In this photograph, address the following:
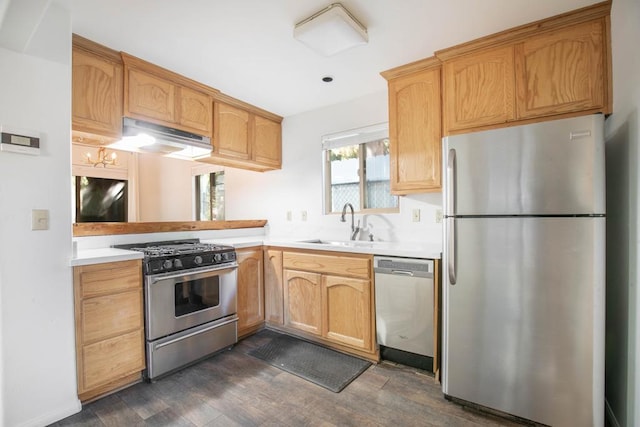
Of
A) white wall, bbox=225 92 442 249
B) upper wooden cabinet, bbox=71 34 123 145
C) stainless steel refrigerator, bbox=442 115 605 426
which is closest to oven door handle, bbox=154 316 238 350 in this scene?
white wall, bbox=225 92 442 249

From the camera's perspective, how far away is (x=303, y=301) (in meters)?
2.70

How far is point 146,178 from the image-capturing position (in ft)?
16.0

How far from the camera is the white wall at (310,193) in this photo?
2.76 metres

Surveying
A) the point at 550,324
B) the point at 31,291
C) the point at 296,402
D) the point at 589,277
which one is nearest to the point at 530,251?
the point at 589,277

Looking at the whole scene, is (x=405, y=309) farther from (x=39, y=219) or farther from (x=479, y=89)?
(x=39, y=219)

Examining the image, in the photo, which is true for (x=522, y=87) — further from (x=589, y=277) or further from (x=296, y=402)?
(x=296, y=402)

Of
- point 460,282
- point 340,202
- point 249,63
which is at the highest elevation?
point 249,63

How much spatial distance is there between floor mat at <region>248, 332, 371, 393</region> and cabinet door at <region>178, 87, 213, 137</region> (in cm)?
209

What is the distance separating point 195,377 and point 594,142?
283cm

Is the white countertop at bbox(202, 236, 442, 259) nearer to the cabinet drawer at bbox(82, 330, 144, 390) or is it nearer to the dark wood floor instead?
the dark wood floor

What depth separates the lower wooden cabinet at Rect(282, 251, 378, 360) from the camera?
233 centimetres

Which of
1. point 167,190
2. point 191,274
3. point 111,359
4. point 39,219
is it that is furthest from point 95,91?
point 167,190

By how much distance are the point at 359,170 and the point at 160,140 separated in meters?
1.90

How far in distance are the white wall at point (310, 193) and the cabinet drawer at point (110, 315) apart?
185 centimetres
